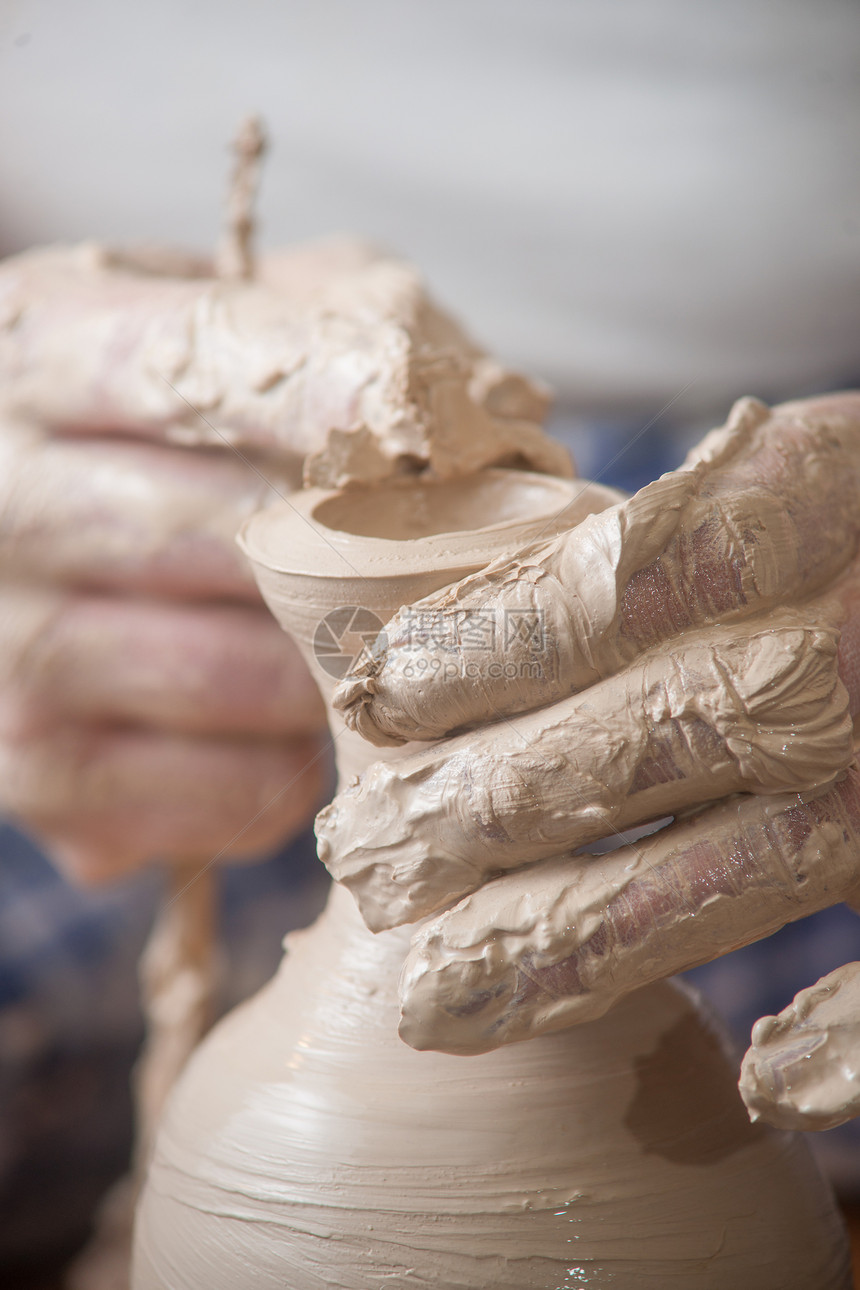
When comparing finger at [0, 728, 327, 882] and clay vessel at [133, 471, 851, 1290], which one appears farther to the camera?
finger at [0, 728, 327, 882]

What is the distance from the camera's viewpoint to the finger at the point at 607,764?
26.4 inches

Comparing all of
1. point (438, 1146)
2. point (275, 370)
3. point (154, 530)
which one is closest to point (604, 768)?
point (438, 1146)

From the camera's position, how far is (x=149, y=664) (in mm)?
1521

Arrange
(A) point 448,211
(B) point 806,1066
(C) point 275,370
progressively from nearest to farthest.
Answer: (B) point 806,1066 → (C) point 275,370 → (A) point 448,211

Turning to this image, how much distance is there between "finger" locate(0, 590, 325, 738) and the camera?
151 cm

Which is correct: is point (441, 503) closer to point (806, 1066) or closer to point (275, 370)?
point (275, 370)

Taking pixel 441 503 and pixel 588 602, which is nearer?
pixel 588 602

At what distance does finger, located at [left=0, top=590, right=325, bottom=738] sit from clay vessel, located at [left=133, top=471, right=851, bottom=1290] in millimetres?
599

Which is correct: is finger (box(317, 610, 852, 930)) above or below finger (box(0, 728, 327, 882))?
above

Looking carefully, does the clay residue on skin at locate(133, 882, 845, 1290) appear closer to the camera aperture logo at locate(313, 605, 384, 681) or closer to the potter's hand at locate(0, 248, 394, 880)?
the camera aperture logo at locate(313, 605, 384, 681)

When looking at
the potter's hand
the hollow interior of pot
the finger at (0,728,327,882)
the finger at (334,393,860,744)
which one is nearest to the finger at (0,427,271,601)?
the potter's hand

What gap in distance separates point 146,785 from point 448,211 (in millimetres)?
1282

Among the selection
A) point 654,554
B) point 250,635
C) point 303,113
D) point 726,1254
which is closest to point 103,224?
point 303,113

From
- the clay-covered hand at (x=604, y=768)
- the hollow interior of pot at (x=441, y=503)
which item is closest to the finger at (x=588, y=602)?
the clay-covered hand at (x=604, y=768)
